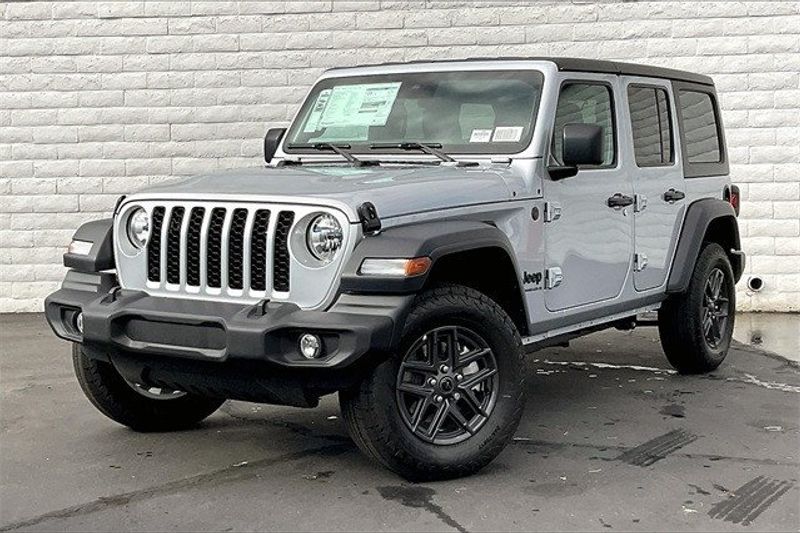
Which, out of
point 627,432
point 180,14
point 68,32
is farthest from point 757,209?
point 68,32

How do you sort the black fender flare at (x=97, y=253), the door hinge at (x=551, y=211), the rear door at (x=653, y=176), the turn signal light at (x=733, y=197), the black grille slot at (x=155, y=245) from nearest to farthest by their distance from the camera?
1. the black grille slot at (x=155, y=245)
2. the black fender flare at (x=97, y=253)
3. the door hinge at (x=551, y=211)
4. the rear door at (x=653, y=176)
5. the turn signal light at (x=733, y=197)

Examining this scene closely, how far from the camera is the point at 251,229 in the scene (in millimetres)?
4715

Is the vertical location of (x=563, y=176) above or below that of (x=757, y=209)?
above

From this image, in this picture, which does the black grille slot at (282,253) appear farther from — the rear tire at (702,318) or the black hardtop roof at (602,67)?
the rear tire at (702,318)

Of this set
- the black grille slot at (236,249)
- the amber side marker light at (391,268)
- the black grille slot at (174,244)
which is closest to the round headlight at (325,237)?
the amber side marker light at (391,268)

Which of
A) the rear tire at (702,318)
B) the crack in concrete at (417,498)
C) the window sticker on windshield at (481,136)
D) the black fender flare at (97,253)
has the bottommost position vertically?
the crack in concrete at (417,498)

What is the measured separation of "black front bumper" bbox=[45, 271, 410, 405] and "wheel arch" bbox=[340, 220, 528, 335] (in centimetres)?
8

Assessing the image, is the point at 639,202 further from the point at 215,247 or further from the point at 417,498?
the point at 215,247

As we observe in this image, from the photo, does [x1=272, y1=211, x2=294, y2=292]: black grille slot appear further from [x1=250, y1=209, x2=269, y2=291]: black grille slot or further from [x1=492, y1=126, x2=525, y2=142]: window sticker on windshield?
[x1=492, y1=126, x2=525, y2=142]: window sticker on windshield

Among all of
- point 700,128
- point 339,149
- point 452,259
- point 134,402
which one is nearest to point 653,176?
point 700,128

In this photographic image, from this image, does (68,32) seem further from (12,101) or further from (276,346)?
(276,346)

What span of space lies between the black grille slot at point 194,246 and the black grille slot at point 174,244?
61mm

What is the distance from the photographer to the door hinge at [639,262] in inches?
251

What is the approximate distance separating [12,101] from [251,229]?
19.6 ft
